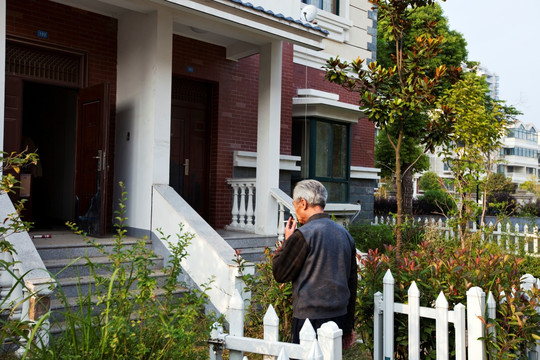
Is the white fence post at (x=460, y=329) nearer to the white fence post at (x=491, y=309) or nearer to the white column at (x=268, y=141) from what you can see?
the white fence post at (x=491, y=309)

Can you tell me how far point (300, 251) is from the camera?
3574 millimetres

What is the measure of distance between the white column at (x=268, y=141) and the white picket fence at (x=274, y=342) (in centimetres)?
574

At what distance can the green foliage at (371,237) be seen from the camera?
10.8 m

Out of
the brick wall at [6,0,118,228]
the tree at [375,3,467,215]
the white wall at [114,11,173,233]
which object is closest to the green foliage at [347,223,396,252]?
the white wall at [114,11,173,233]

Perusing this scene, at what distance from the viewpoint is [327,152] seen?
12523 mm

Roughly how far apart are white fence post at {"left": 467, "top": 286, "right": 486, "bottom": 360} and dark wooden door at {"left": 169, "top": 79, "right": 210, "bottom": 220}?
7009 millimetres

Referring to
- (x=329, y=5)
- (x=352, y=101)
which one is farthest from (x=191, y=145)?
(x=329, y=5)

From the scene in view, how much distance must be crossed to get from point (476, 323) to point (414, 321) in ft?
1.50

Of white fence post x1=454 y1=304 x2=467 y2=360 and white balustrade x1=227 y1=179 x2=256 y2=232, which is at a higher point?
white balustrade x1=227 y1=179 x2=256 y2=232

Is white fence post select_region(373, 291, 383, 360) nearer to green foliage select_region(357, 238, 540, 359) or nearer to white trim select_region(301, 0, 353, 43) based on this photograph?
green foliage select_region(357, 238, 540, 359)

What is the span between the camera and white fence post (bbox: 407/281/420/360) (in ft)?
13.3

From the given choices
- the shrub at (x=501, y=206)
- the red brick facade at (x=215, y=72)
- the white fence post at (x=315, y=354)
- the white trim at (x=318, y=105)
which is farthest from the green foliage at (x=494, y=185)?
the white fence post at (x=315, y=354)

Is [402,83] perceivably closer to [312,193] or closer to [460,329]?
[312,193]

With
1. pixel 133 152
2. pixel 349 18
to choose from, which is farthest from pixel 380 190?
pixel 133 152
